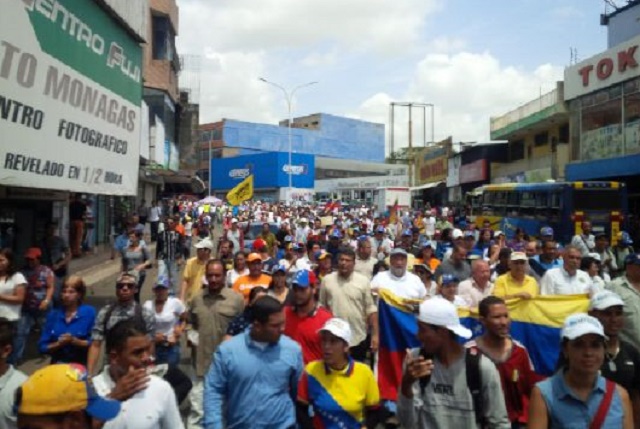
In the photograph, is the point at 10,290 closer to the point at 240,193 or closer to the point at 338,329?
the point at 338,329

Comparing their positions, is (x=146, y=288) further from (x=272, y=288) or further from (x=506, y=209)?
(x=506, y=209)

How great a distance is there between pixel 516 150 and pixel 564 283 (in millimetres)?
36647

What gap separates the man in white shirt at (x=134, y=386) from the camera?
9.67 ft

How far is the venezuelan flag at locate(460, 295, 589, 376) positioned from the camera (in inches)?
216

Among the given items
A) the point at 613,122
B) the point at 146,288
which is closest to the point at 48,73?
the point at 146,288

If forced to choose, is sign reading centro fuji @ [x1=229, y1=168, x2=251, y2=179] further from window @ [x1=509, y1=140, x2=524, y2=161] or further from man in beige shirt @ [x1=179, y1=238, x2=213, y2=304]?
man in beige shirt @ [x1=179, y1=238, x2=213, y2=304]

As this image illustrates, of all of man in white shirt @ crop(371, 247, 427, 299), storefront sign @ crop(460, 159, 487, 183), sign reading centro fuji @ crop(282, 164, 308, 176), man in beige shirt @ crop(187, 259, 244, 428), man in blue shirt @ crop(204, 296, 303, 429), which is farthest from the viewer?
sign reading centro fuji @ crop(282, 164, 308, 176)

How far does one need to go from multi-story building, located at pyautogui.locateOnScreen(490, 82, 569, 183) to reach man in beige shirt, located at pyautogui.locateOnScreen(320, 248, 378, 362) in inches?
1103

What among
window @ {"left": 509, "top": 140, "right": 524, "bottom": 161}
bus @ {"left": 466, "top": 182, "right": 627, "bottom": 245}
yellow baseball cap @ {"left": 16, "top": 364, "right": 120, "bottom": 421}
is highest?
window @ {"left": 509, "top": 140, "right": 524, "bottom": 161}

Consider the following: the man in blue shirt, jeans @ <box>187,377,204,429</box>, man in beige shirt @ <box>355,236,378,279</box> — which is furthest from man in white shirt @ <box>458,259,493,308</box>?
the man in blue shirt

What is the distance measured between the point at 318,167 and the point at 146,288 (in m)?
78.2

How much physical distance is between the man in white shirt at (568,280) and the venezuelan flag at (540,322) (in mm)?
776

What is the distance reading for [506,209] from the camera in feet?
85.2

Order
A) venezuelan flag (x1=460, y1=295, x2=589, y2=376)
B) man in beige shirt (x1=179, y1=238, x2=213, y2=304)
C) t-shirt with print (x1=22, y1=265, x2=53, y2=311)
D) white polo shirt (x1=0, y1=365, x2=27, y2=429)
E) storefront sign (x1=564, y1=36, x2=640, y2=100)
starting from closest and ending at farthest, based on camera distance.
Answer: white polo shirt (x1=0, y1=365, x2=27, y2=429) → venezuelan flag (x1=460, y1=295, x2=589, y2=376) → t-shirt with print (x1=22, y1=265, x2=53, y2=311) → man in beige shirt (x1=179, y1=238, x2=213, y2=304) → storefront sign (x1=564, y1=36, x2=640, y2=100)
